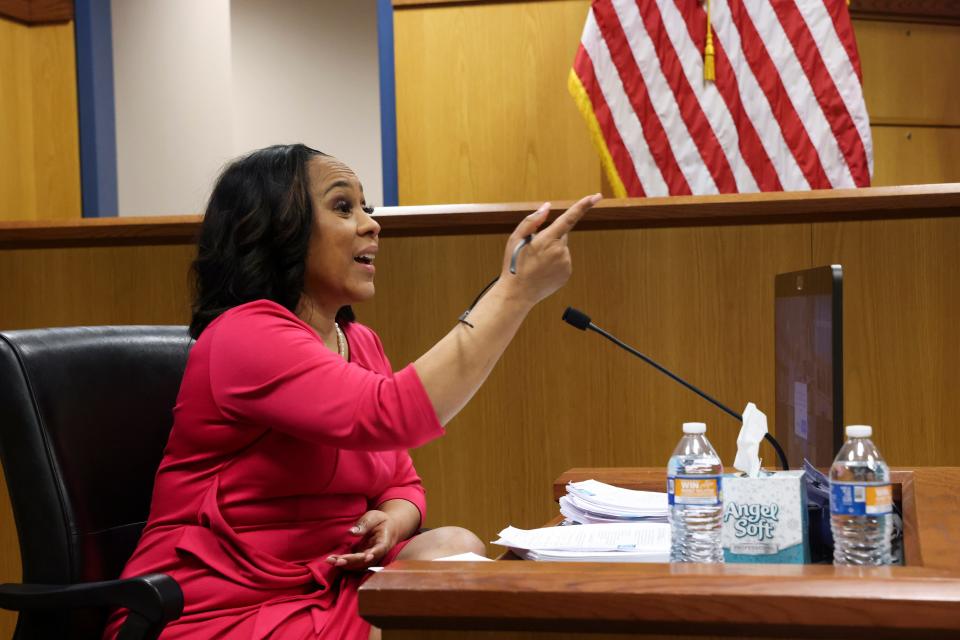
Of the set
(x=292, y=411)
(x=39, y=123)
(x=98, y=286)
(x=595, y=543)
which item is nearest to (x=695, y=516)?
(x=595, y=543)

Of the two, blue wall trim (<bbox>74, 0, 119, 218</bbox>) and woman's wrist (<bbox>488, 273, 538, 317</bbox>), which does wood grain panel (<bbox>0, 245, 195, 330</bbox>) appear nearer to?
blue wall trim (<bbox>74, 0, 119, 218</bbox>)

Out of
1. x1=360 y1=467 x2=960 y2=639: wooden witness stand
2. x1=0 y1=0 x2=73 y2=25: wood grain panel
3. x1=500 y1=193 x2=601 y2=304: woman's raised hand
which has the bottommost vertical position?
x1=360 y1=467 x2=960 y2=639: wooden witness stand

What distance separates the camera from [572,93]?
3.19 meters

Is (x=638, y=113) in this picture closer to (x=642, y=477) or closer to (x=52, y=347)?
(x=642, y=477)

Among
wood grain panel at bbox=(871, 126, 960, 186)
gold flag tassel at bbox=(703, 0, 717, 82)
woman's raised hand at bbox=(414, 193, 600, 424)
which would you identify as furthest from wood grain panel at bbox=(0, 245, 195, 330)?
wood grain panel at bbox=(871, 126, 960, 186)

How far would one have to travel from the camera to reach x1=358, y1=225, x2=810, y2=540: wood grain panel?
2385mm

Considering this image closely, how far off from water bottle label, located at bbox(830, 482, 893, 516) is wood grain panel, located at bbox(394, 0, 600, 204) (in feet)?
8.49

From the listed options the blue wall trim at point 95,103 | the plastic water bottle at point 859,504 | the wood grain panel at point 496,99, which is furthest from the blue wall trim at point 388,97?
the plastic water bottle at point 859,504

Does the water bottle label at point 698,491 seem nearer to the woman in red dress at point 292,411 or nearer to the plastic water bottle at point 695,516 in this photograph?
the plastic water bottle at point 695,516

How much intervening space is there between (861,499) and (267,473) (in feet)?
2.49

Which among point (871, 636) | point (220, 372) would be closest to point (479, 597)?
point (871, 636)

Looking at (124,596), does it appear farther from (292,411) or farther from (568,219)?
(568,219)

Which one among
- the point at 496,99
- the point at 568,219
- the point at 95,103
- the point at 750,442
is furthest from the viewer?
the point at 95,103

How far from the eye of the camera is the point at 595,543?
1.10 metres
